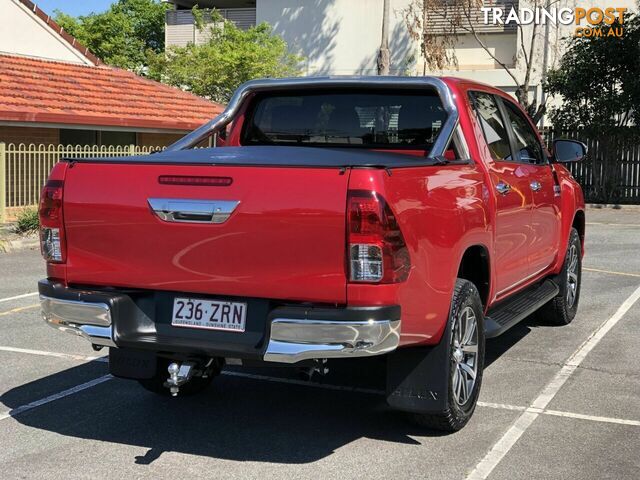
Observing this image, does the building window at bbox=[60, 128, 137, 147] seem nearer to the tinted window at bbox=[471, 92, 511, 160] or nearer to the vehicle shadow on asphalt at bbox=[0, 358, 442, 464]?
the vehicle shadow on asphalt at bbox=[0, 358, 442, 464]

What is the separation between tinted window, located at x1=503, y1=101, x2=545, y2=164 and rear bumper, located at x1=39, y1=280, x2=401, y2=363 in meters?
2.99

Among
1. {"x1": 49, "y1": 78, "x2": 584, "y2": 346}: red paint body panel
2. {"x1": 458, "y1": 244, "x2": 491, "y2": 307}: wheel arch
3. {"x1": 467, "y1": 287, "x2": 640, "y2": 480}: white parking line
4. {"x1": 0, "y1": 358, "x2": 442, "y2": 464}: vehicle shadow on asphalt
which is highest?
{"x1": 49, "y1": 78, "x2": 584, "y2": 346}: red paint body panel

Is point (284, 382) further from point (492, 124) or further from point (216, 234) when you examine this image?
point (492, 124)

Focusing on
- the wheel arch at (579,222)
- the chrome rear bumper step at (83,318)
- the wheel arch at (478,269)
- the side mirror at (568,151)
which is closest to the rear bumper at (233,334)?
the chrome rear bumper step at (83,318)

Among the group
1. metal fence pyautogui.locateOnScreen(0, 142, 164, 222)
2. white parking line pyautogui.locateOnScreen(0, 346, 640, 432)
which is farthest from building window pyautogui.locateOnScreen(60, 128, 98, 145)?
white parking line pyautogui.locateOnScreen(0, 346, 640, 432)

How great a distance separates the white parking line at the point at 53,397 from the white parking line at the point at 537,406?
9.09 ft

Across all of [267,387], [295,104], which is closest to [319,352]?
[267,387]

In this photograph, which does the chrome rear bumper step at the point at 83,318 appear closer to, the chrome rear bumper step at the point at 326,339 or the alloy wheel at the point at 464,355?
the chrome rear bumper step at the point at 326,339

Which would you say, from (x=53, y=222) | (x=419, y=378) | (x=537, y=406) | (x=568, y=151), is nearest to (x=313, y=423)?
(x=419, y=378)

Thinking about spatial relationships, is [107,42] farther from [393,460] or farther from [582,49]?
[393,460]

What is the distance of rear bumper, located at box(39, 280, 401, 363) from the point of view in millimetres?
4195

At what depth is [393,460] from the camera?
4.68 m

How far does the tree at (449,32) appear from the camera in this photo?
3200 centimetres

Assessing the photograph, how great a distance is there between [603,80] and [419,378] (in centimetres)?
2096
